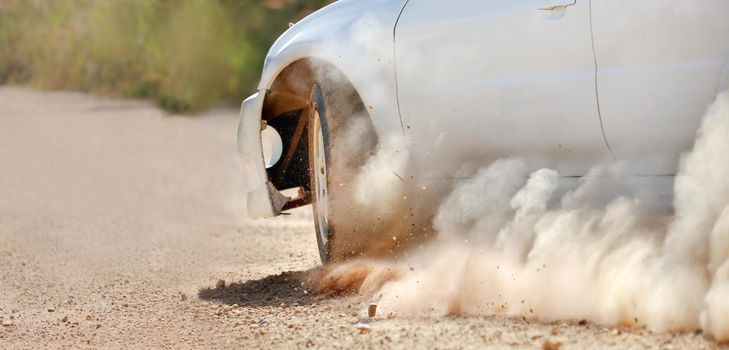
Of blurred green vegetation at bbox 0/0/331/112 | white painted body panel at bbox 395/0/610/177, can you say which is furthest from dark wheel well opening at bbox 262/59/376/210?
blurred green vegetation at bbox 0/0/331/112

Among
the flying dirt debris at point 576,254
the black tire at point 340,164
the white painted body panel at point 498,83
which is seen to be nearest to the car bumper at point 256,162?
the black tire at point 340,164

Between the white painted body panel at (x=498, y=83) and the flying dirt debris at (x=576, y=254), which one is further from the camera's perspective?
the white painted body panel at (x=498, y=83)

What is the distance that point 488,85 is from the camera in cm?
604

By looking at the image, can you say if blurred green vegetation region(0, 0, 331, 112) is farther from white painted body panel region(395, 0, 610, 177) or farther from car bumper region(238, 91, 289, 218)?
white painted body panel region(395, 0, 610, 177)

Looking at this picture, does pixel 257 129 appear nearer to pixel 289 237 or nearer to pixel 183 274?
pixel 183 274

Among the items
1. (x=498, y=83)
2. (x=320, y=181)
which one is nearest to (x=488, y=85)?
(x=498, y=83)

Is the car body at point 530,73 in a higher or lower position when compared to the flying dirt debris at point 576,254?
higher

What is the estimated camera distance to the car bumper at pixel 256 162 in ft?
24.9

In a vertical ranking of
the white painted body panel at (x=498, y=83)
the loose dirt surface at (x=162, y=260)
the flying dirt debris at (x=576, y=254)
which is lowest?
the loose dirt surface at (x=162, y=260)

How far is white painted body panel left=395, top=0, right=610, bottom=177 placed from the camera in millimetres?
5664

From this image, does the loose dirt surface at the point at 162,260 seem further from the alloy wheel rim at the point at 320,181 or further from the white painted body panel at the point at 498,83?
the white painted body panel at the point at 498,83

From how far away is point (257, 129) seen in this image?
24.9ft

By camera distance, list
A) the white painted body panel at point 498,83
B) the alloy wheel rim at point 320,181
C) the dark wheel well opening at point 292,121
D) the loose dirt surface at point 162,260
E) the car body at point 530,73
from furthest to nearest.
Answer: the dark wheel well opening at point 292,121 → the alloy wheel rim at point 320,181 → the white painted body panel at point 498,83 → the loose dirt surface at point 162,260 → the car body at point 530,73

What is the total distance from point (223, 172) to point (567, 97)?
10724 mm
